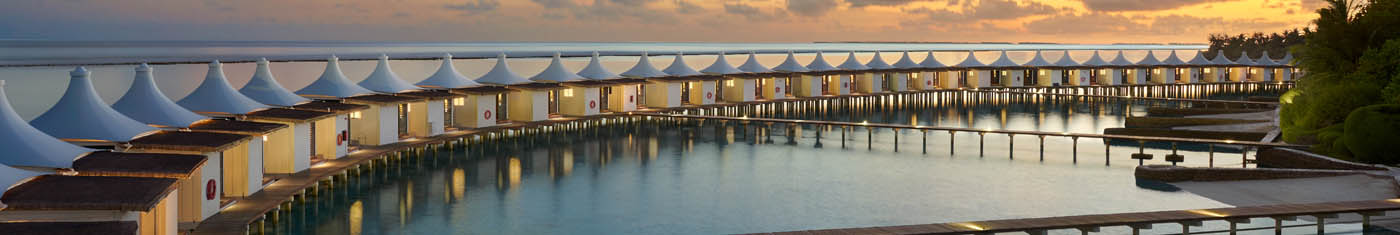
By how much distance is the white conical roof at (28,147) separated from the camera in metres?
15.9

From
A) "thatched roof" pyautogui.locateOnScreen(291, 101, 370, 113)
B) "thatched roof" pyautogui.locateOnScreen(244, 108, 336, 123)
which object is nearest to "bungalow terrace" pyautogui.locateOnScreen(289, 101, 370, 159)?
"thatched roof" pyautogui.locateOnScreen(291, 101, 370, 113)

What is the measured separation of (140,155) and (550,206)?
763 cm

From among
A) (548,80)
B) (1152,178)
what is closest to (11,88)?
(548,80)

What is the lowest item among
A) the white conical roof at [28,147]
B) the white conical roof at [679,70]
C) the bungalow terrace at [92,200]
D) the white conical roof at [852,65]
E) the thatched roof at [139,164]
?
the bungalow terrace at [92,200]

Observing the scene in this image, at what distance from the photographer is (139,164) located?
1603 cm

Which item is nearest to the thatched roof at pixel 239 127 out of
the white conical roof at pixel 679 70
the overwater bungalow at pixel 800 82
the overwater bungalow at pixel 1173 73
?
the white conical roof at pixel 679 70

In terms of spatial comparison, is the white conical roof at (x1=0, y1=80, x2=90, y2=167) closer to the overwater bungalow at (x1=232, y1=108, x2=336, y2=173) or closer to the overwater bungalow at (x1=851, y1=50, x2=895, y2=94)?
the overwater bungalow at (x1=232, y1=108, x2=336, y2=173)

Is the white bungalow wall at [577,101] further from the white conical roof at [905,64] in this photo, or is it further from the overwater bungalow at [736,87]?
the white conical roof at [905,64]

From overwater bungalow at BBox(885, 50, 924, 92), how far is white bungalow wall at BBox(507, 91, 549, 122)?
80.9ft

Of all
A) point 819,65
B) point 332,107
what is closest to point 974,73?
point 819,65

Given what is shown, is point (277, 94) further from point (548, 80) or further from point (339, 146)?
point (548, 80)

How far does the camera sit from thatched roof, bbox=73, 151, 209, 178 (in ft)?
51.1

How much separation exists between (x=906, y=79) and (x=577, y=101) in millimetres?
23858

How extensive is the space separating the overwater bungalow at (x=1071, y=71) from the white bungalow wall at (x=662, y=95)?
27.6m
